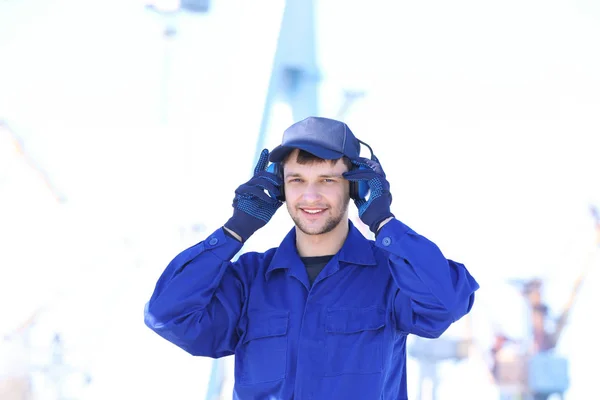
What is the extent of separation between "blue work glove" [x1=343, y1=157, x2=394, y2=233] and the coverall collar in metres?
0.08

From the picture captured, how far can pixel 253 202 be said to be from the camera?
174cm

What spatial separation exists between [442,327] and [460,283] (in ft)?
0.32

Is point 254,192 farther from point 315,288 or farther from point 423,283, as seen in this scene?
point 423,283

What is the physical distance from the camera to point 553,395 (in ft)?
39.3

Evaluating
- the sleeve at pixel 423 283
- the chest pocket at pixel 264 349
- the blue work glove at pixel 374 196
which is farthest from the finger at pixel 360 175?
the chest pocket at pixel 264 349

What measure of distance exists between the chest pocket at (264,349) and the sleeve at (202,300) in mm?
54

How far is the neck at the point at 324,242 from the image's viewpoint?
1.75m

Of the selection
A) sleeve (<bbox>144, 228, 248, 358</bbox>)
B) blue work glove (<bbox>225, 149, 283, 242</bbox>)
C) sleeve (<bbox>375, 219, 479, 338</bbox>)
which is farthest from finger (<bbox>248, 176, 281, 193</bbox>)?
sleeve (<bbox>375, 219, 479, 338</bbox>)

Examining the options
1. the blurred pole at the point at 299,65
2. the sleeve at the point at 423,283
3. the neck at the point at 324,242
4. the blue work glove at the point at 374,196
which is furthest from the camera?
the blurred pole at the point at 299,65

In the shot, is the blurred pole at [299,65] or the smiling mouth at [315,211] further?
the blurred pole at [299,65]

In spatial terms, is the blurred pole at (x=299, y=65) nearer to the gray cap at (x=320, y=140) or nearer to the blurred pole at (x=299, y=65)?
the blurred pole at (x=299, y=65)

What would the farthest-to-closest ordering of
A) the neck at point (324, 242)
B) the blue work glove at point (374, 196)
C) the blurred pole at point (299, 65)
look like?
the blurred pole at point (299, 65) → the neck at point (324, 242) → the blue work glove at point (374, 196)

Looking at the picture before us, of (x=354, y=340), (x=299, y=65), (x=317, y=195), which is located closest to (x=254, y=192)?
(x=317, y=195)

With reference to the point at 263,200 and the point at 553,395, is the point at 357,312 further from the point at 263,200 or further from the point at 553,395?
the point at 553,395
